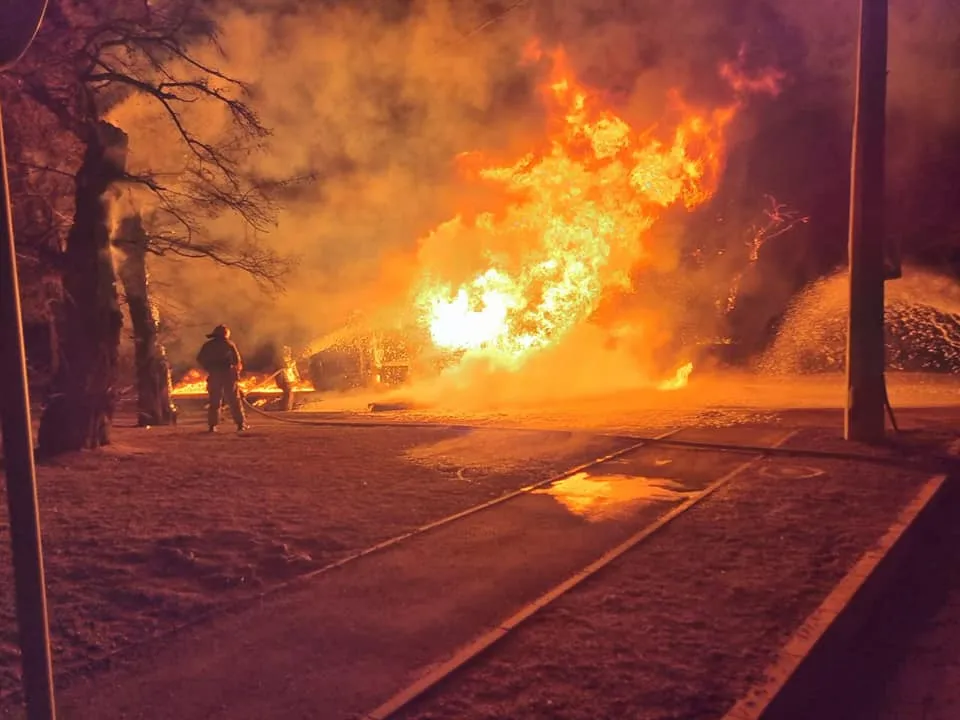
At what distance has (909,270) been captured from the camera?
22.6 metres

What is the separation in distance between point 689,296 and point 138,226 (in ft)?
53.0

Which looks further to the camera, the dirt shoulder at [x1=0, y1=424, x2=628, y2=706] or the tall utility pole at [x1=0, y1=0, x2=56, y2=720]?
the dirt shoulder at [x1=0, y1=424, x2=628, y2=706]

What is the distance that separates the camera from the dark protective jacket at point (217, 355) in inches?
467

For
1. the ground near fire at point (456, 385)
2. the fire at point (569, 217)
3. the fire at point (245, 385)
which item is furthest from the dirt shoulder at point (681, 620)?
the fire at point (245, 385)

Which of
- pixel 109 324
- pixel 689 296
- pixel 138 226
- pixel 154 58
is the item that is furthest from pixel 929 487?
pixel 689 296

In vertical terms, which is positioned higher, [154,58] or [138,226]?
[154,58]

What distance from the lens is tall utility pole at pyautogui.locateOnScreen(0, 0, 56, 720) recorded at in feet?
7.27

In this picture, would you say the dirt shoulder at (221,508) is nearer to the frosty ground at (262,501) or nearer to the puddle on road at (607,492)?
the frosty ground at (262,501)

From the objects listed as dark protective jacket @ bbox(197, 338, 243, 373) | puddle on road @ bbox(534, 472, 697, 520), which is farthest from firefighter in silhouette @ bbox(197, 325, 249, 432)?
puddle on road @ bbox(534, 472, 697, 520)

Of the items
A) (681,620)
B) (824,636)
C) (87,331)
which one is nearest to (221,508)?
(87,331)

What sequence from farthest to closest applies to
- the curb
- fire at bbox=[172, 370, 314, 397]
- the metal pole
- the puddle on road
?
fire at bbox=[172, 370, 314, 397] < the puddle on road < the curb < the metal pole

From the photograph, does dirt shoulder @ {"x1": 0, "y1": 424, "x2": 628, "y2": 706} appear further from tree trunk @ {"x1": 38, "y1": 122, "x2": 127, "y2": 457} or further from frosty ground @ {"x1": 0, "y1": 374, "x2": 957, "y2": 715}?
tree trunk @ {"x1": 38, "y1": 122, "x2": 127, "y2": 457}

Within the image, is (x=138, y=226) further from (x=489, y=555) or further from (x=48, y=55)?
(x=489, y=555)

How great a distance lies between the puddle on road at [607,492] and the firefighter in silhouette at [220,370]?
6.33m
